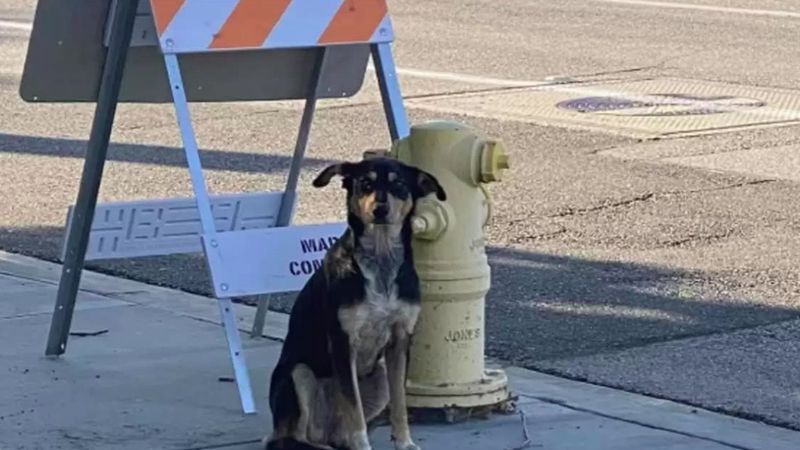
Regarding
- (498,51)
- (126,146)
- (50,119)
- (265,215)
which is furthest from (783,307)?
(498,51)

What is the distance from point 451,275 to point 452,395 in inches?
16.2

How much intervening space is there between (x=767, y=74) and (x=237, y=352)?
32.2ft

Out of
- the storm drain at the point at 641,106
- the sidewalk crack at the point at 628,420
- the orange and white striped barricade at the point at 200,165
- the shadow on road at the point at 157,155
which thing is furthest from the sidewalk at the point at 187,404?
the storm drain at the point at 641,106

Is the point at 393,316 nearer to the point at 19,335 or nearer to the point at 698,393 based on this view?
the point at 698,393

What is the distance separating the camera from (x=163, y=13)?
20.2 feet

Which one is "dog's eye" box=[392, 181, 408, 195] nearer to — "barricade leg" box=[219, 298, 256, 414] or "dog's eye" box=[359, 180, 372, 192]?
"dog's eye" box=[359, 180, 372, 192]

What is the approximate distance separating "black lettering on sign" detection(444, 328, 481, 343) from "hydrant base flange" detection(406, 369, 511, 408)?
15cm

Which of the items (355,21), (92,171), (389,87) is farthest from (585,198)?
(92,171)

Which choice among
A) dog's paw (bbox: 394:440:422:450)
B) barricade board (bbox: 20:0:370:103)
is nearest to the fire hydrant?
dog's paw (bbox: 394:440:422:450)

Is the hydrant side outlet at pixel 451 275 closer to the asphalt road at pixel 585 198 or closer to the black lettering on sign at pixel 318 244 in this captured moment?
the black lettering on sign at pixel 318 244

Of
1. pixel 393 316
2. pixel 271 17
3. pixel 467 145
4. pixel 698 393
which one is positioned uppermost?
pixel 271 17

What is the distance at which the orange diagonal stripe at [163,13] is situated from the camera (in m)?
6.14

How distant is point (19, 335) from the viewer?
740 cm

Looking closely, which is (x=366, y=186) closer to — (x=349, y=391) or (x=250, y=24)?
(x=349, y=391)
